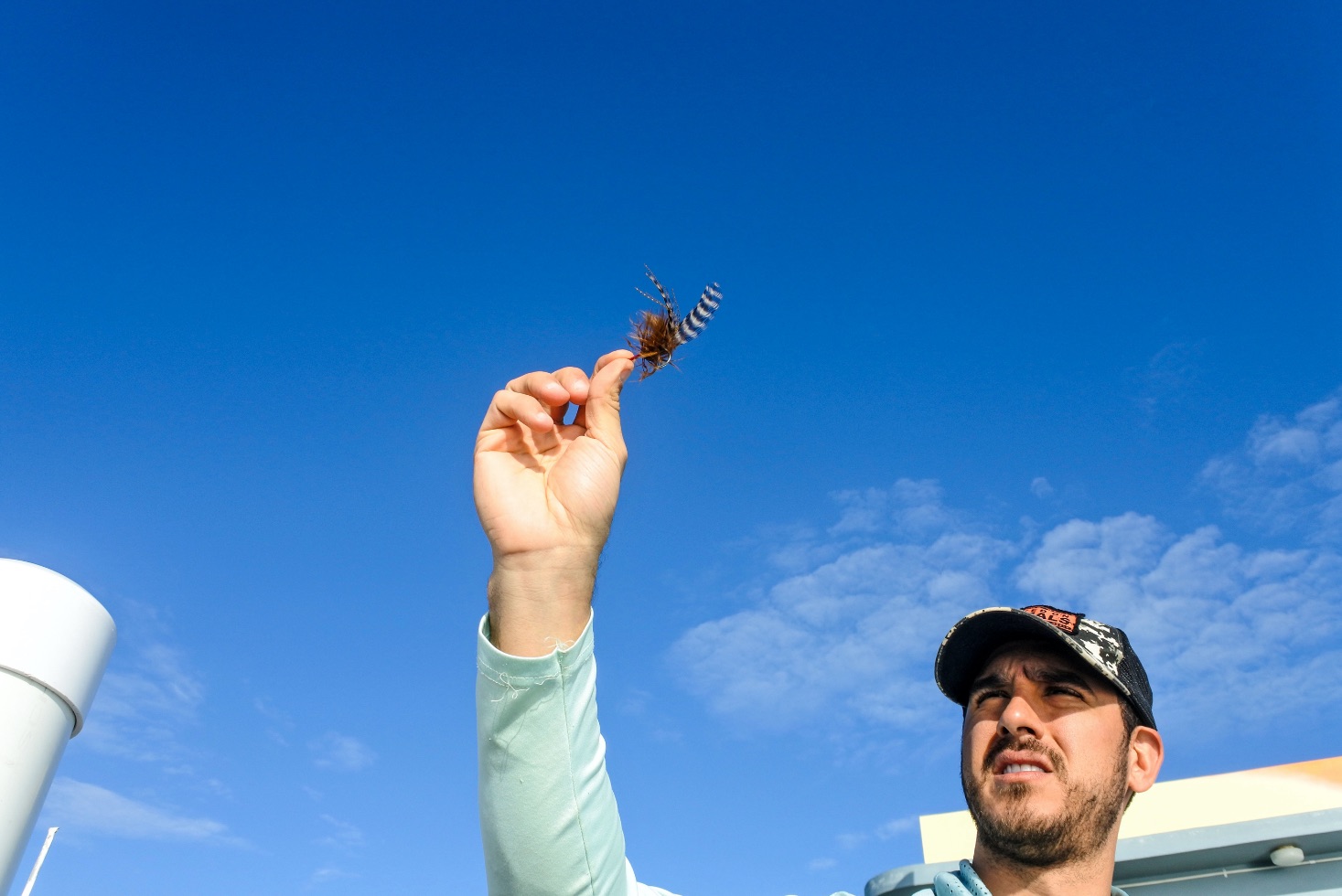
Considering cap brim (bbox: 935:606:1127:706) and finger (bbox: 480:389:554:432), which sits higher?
finger (bbox: 480:389:554:432)

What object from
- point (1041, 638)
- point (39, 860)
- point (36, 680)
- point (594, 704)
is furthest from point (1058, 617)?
point (39, 860)

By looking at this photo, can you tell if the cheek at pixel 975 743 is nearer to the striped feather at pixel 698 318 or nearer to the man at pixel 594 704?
the man at pixel 594 704

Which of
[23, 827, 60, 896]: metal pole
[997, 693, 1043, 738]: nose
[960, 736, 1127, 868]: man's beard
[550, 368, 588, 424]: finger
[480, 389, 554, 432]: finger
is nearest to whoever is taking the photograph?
[480, 389, 554, 432]: finger

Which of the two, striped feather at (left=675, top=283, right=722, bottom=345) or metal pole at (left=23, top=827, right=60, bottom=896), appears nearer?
striped feather at (left=675, top=283, right=722, bottom=345)

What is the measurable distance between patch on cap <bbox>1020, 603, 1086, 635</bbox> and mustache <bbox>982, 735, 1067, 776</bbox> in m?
0.37

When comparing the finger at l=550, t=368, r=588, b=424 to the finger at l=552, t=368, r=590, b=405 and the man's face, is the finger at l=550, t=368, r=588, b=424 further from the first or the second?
the man's face

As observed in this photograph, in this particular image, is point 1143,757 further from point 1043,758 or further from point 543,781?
point 543,781

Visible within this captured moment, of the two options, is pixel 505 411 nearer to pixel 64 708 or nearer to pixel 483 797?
pixel 483 797

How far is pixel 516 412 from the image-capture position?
8.76 feet

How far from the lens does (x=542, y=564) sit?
2414 millimetres

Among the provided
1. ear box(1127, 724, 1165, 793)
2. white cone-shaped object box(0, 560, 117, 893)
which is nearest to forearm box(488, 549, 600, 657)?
ear box(1127, 724, 1165, 793)

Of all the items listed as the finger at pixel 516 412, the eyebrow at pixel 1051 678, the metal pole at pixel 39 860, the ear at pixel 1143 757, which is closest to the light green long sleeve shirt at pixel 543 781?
the finger at pixel 516 412

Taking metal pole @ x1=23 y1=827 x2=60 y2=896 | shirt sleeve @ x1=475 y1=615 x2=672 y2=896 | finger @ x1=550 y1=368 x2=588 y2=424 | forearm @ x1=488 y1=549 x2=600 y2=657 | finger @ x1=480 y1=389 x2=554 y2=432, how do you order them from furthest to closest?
metal pole @ x1=23 y1=827 x2=60 y2=896 < finger @ x1=550 y1=368 x2=588 y2=424 < finger @ x1=480 y1=389 x2=554 y2=432 < forearm @ x1=488 y1=549 x2=600 y2=657 < shirt sleeve @ x1=475 y1=615 x2=672 y2=896

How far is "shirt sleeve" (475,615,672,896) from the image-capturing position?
7.36ft
